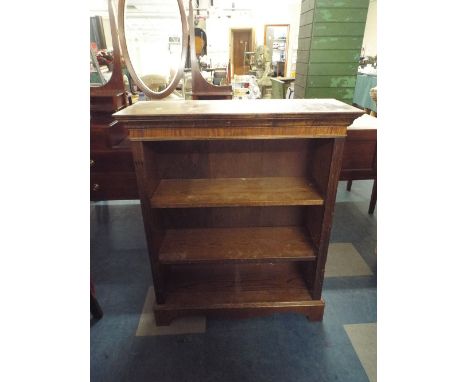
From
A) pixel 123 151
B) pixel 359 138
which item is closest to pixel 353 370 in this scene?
pixel 359 138

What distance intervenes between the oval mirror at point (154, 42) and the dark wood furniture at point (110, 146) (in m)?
0.15

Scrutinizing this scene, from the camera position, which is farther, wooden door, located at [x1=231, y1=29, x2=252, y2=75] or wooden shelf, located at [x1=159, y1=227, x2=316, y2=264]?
wooden door, located at [x1=231, y1=29, x2=252, y2=75]

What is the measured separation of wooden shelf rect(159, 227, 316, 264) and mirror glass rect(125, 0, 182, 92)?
110cm

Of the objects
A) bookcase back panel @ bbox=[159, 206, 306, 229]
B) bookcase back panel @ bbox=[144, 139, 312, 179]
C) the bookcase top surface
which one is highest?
the bookcase top surface

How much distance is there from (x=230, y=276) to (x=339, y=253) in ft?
2.92

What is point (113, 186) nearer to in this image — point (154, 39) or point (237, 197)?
point (154, 39)

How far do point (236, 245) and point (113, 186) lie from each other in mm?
1311

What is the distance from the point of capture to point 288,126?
1062 millimetres

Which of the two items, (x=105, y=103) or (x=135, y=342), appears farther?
(x=105, y=103)

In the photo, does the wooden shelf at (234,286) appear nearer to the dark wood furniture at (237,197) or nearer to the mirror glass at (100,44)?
the dark wood furniture at (237,197)

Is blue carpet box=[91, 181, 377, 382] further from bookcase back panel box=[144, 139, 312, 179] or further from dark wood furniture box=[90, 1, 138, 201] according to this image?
bookcase back panel box=[144, 139, 312, 179]

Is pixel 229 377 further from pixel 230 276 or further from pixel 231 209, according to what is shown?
pixel 231 209

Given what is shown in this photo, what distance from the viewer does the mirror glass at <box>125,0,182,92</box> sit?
1717 mm

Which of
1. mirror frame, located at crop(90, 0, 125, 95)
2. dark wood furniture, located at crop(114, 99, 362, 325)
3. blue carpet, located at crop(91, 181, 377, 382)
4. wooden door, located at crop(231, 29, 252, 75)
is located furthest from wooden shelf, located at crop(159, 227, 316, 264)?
wooden door, located at crop(231, 29, 252, 75)
